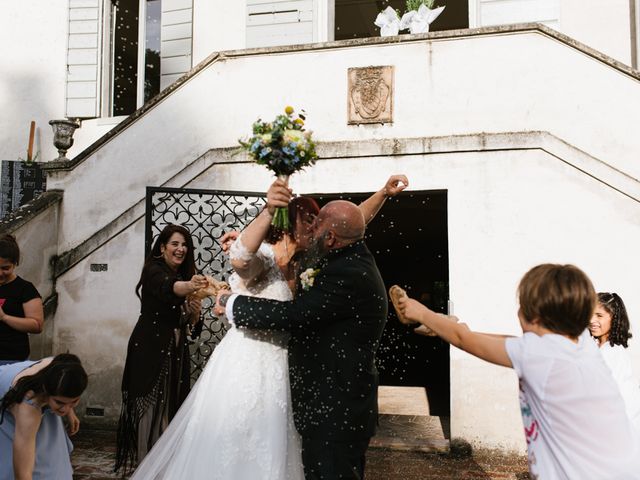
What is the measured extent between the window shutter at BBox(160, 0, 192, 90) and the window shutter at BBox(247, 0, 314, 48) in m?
1.16

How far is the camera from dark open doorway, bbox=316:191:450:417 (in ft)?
33.2

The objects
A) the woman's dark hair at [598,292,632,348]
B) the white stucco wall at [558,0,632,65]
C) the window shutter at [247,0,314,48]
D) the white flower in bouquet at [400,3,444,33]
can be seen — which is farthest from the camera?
the window shutter at [247,0,314,48]

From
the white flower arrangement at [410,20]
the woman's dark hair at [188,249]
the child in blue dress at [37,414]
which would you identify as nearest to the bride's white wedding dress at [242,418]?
the child in blue dress at [37,414]

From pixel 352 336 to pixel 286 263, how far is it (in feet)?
2.44

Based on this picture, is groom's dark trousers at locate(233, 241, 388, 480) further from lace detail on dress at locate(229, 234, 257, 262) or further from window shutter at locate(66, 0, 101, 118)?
window shutter at locate(66, 0, 101, 118)

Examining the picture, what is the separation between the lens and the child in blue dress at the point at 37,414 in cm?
316

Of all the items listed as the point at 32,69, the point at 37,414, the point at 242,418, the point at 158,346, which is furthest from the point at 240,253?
the point at 32,69

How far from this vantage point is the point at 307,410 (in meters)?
3.50

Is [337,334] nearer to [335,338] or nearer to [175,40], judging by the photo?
[335,338]

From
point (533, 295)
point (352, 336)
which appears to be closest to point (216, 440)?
point (352, 336)

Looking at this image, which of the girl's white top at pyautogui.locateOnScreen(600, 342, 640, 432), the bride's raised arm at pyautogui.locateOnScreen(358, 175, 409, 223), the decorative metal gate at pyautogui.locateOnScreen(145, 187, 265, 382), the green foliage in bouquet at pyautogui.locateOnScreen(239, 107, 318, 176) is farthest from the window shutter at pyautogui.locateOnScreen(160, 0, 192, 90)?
the girl's white top at pyautogui.locateOnScreen(600, 342, 640, 432)

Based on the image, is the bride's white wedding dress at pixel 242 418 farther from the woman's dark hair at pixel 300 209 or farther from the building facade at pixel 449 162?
the building facade at pixel 449 162

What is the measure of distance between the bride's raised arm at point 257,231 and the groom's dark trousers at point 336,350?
28 centimetres

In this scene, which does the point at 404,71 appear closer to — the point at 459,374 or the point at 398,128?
the point at 398,128
